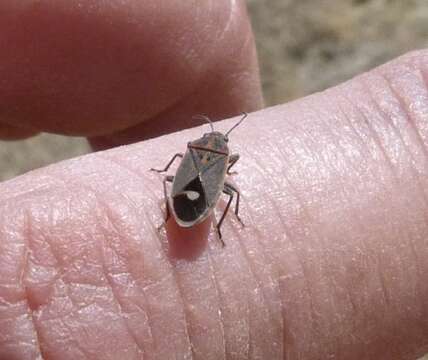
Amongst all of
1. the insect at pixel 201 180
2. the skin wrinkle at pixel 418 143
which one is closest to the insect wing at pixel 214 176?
the insect at pixel 201 180

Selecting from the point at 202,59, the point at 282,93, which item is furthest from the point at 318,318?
the point at 282,93

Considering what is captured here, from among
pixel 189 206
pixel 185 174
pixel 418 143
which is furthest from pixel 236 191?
pixel 418 143

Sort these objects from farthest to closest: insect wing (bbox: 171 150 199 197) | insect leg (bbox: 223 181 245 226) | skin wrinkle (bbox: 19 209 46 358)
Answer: insect wing (bbox: 171 150 199 197)
insect leg (bbox: 223 181 245 226)
skin wrinkle (bbox: 19 209 46 358)

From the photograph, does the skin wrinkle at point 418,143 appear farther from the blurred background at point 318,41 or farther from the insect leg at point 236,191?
the blurred background at point 318,41

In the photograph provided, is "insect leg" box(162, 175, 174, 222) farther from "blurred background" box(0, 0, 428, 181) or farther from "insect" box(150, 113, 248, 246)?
"blurred background" box(0, 0, 428, 181)

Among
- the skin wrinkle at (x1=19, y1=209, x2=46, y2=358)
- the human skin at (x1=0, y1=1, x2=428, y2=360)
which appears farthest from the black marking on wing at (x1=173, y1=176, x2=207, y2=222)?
the skin wrinkle at (x1=19, y1=209, x2=46, y2=358)

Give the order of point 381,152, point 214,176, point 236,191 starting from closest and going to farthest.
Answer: point 236,191 → point 381,152 → point 214,176

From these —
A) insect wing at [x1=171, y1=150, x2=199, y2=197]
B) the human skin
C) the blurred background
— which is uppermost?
the blurred background

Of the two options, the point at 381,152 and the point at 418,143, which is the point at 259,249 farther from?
the point at 418,143
